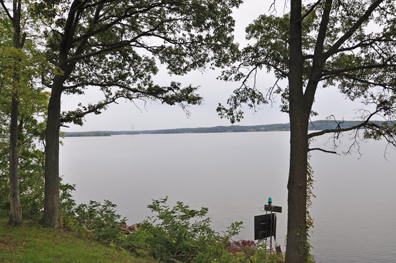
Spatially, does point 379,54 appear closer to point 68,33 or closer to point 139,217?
point 68,33

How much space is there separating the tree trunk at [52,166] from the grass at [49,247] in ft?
1.47

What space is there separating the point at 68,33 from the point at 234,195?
876 inches

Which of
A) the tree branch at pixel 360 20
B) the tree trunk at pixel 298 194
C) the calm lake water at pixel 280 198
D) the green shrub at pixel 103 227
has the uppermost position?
the tree branch at pixel 360 20

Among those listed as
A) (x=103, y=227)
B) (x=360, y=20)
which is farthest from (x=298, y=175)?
(x=103, y=227)

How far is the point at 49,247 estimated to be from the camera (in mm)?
7352

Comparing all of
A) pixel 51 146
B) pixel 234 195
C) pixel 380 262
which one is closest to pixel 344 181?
pixel 234 195

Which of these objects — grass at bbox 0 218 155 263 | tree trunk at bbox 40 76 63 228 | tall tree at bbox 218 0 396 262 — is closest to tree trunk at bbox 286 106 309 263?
tall tree at bbox 218 0 396 262

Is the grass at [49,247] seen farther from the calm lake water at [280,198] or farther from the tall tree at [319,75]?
the calm lake water at [280,198]

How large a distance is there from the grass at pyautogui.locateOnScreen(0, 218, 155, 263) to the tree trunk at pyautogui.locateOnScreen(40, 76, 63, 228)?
0.45 metres

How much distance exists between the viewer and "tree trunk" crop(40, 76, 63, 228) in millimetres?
9383

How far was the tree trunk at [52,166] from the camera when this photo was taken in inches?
369

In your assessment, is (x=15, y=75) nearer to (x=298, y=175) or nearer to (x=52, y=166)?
(x=52, y=166)

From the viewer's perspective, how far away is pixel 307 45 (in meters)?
10.5

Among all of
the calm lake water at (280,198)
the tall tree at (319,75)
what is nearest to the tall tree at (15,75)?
the tall tree at (319,75)
